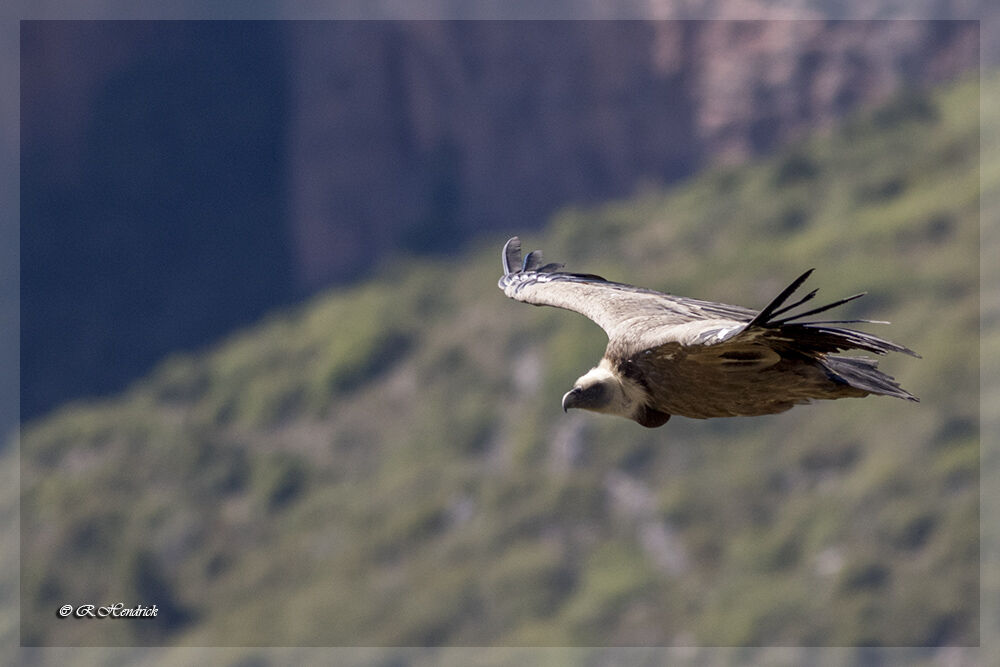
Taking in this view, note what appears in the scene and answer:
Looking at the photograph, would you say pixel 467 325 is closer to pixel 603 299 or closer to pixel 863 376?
pixel 603 299

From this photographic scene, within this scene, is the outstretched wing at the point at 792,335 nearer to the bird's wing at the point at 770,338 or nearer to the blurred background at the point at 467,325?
the bird's wing at the point at 770,338

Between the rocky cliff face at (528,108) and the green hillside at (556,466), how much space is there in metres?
3.06

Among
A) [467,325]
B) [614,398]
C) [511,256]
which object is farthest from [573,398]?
[467,325]

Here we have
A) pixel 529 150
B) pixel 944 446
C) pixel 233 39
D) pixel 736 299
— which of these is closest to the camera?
pixel 944 446

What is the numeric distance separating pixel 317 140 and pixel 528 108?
1254cm

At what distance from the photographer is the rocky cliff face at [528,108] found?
88.1 m

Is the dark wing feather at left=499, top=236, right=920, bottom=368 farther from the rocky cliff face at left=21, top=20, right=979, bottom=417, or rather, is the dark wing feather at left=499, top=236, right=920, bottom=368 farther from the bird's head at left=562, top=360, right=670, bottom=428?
the rocky cliff face at left=21, top=20, right=979, bottom=417

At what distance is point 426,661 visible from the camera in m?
67.2

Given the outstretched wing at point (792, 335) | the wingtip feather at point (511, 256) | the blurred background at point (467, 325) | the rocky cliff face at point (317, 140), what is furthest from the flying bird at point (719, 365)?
the rocky cliff face at point (317, 140)

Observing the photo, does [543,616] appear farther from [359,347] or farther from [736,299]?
[359,347]

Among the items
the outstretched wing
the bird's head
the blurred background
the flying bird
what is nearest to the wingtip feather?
the flying bird

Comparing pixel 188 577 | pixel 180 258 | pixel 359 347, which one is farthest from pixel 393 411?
pixel 180 258

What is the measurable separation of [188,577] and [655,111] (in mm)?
35773

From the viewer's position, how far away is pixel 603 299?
1240 cm
